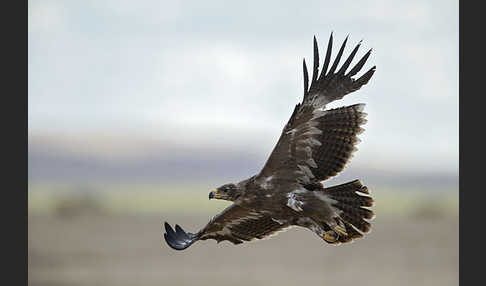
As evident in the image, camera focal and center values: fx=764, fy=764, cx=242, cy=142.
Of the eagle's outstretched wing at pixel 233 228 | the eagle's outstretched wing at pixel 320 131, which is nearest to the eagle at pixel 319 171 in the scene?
the eagle's outstretched wing at pixel 320 131

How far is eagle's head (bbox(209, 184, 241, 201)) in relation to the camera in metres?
5.70

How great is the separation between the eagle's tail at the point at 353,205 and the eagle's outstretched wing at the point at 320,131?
0.15m

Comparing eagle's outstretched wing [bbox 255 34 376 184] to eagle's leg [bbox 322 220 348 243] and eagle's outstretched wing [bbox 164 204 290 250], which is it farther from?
eagle's outstretched wing [bbox 164 204 290 250]

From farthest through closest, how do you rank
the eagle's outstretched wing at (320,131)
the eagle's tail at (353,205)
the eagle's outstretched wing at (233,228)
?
the eagle's outstretched wing at (233,228) → the eagle's tail at (353,205) → the eagle's outstretched wing at (320,131)

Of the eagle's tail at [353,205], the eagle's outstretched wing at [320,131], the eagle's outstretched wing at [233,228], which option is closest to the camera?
the eagle's outstretched wing at [320,131]

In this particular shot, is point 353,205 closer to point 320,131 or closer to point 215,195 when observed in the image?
point 320,131

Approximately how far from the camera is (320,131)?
5.74m

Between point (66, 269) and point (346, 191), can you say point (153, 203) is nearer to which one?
point (66, 269)

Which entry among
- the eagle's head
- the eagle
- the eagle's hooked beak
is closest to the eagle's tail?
the eagle

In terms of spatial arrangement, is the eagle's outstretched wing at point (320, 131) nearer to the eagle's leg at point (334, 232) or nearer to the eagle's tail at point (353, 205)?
the eagle's tail at point (353, 205)

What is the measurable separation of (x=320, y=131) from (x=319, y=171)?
1.08 feet

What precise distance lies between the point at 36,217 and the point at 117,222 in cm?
81

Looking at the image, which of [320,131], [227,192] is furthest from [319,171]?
[227,192]

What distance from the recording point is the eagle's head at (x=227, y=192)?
570 centimetres
